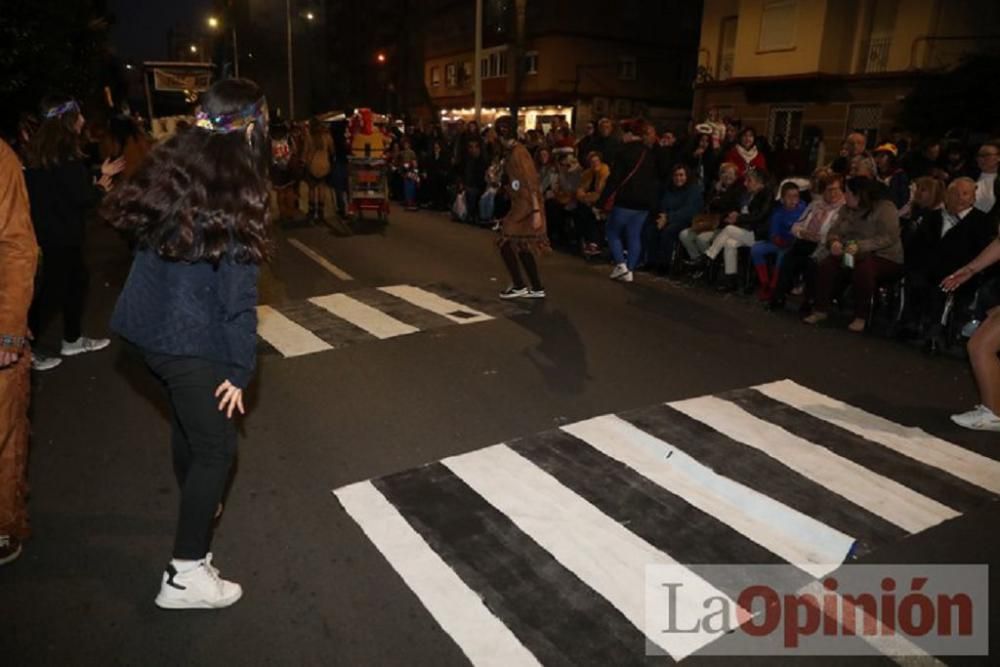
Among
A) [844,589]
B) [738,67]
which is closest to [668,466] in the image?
[844,589]

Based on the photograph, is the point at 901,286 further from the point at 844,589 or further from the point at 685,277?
the point at 844,589

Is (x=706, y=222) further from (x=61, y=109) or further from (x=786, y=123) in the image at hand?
(x=786, y=123)

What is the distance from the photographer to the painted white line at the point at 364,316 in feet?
23.9

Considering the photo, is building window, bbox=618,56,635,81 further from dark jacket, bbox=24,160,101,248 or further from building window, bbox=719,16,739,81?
dark jacket, bbox=24,160,101,248

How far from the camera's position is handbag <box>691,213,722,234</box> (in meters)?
9.62

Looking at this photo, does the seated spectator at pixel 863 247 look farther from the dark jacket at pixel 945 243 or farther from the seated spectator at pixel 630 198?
the seated spectator at pixel 630 198

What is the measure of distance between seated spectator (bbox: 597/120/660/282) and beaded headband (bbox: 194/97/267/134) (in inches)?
292

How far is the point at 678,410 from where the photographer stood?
5270 millimetres

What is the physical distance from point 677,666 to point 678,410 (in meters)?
2.66

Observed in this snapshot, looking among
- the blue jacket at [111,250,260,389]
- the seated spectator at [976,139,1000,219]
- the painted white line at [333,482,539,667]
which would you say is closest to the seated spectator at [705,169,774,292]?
the seated spectator at [976,139,1000,219]

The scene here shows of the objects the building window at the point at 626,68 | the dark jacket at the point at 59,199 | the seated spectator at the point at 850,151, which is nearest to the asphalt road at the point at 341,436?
the dark jacket at the point at 59,199

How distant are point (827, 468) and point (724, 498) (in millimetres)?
863

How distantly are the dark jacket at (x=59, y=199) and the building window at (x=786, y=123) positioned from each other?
2343 cm

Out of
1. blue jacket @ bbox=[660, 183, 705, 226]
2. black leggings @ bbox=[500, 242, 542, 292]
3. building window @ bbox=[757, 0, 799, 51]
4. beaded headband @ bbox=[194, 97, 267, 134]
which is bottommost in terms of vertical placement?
black leggings @ bbox=[500, 242, 542, 292]
